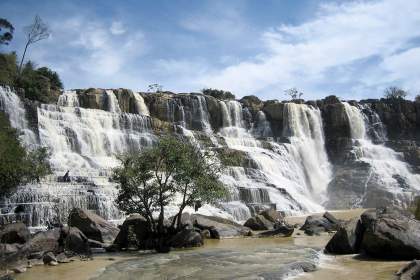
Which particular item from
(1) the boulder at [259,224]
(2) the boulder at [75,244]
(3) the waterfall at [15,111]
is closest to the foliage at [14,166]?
(2) the boulder at [75,244]

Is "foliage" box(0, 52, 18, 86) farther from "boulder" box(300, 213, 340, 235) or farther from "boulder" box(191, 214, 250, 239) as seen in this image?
"boulder" box(300, 213, 340, 235)

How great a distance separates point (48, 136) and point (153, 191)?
2286 cm

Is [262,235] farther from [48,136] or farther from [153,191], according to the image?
[48,136]

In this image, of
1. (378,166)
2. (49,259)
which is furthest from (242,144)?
(49,259)

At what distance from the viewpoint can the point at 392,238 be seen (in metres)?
15.6

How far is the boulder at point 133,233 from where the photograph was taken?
22.6 metres

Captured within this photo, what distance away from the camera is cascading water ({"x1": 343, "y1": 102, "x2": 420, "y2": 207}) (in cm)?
5397

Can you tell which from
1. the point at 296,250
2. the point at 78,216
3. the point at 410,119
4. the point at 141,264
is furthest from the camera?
the point at 410,119

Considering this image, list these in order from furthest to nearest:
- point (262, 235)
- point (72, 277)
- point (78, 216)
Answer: point (262, 235) < point (78, 216) < point (72, 277)

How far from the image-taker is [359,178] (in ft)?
192

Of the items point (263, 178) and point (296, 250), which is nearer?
point (296, 250)

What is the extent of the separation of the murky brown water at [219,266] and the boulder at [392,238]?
0.67 m

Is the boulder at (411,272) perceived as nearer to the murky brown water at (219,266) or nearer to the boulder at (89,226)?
the murky brown water at (219,266)

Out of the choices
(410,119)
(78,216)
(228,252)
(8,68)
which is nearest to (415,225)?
(228,252)
